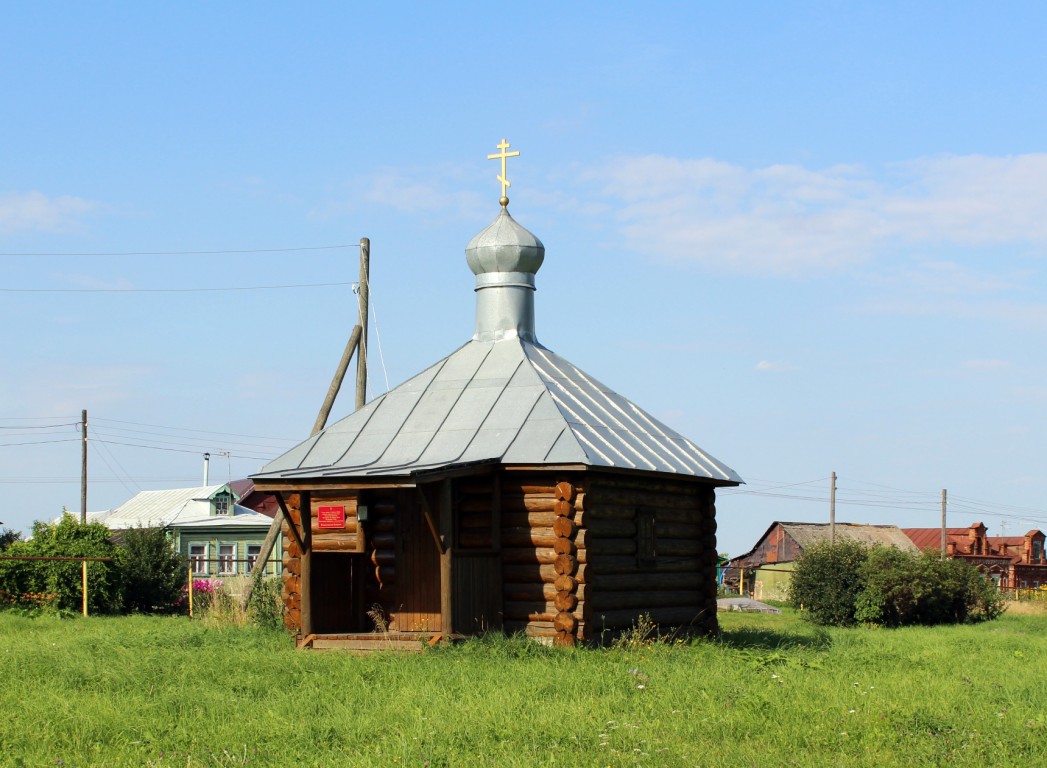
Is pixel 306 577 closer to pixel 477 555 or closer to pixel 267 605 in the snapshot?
pixel 477 555

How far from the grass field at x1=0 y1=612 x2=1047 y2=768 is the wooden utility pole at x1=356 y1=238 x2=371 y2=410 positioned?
8.96 metres

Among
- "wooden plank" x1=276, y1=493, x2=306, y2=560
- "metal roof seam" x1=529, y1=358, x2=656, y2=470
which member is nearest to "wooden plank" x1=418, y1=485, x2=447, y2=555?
"wooden plank" x1=276, y1=493, x2=306, y2=560

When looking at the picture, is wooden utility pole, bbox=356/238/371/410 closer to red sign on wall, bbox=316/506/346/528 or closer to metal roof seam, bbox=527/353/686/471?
metal roof seam, bbox=527/353/686/471

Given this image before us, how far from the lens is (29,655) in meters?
14.9

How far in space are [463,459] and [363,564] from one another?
2.33 metres

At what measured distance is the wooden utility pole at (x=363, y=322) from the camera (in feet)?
81.0

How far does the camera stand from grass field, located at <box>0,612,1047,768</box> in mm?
9617

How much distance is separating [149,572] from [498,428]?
13.0 meters

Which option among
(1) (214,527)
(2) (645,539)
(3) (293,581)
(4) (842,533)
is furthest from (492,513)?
(4) (842,533)

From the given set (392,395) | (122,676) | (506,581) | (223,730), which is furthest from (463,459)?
(223,730)

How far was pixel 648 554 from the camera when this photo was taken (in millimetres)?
18188

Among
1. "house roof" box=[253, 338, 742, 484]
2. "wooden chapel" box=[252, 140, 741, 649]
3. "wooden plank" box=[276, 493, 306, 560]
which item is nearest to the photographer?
"wooden chapel" box=[252, 140, 741, 649]

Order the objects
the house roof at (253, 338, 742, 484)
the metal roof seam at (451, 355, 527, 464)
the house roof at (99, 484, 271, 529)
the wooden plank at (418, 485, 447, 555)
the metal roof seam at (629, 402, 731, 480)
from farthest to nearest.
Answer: the house roof at (99, 484, 271, 529)
the metal roof seam at (629, 402, 731, 480)
the metal roof seam at (451, 355, 527, 464)
the house roof at (253, 338, 742, 484)
the wooden plank at (418, 485, 447, 555)

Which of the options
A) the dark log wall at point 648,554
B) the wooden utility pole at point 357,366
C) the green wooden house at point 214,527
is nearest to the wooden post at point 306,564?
the dark log wall at point 648,554
